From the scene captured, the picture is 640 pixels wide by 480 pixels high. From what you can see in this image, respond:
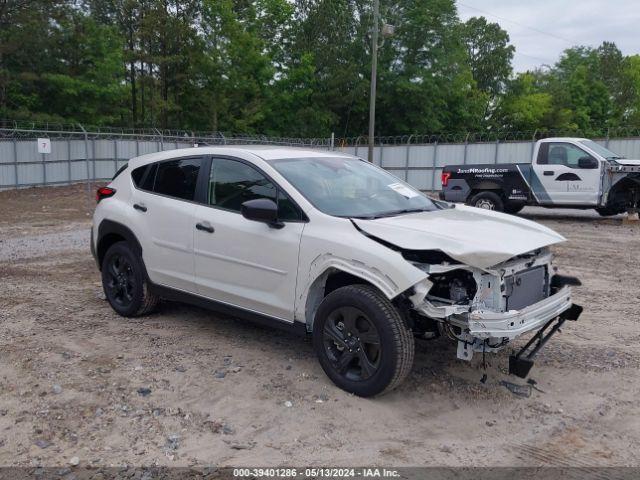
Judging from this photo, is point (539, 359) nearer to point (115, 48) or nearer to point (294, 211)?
point (294, 211)

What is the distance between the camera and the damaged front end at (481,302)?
12.5 ft

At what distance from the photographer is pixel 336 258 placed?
4215 mm

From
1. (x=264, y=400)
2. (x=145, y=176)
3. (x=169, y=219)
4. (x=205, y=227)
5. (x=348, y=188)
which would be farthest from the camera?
(x=145, y=176)

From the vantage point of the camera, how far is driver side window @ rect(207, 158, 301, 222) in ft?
15.4

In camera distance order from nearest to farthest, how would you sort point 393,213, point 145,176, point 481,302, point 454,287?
point 481,302
point 454,287
point 393,213
point 145,176

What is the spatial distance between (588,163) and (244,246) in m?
11.3

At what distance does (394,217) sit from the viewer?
4.57 metres

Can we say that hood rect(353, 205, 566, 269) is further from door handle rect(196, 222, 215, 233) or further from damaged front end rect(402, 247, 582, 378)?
door handle rect(196, 222, 215, 233)

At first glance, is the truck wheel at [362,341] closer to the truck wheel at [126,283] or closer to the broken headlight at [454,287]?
the broken headlight at [454,287]

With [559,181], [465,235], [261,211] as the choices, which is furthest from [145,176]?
[559,181]

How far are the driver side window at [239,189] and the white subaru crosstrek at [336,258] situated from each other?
0.01 meters

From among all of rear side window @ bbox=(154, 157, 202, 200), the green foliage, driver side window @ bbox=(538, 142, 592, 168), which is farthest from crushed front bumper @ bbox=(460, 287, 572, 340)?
the green foliage

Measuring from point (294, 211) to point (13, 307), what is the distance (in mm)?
3675

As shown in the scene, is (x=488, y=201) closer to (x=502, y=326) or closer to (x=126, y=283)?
(x=126, y=283)
